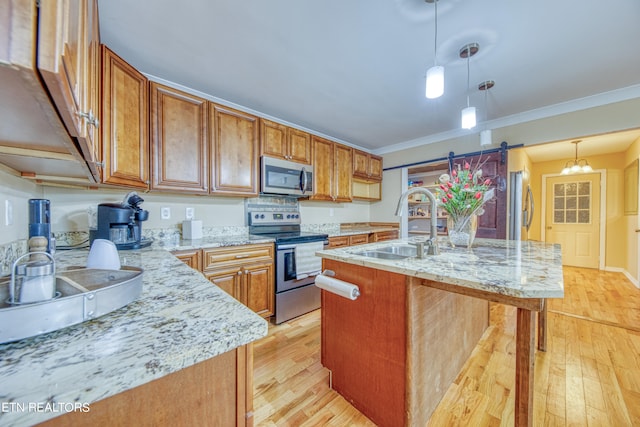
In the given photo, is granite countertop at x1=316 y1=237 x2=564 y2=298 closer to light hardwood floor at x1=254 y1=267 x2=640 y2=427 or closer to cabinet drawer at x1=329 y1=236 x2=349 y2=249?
light hardwood floor at x1=254 y1=267 x2=640 y2=427

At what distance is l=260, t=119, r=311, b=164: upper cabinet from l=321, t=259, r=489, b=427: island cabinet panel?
164cm

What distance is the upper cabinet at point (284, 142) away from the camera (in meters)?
2.62

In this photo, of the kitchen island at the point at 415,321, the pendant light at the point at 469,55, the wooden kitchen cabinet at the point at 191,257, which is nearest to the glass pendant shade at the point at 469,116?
the pendant light at the point at 469,55

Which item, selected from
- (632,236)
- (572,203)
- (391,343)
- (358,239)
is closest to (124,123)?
(391,343)

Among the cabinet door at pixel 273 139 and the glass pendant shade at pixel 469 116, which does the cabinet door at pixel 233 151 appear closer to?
the cabinet door at pixel 273 139

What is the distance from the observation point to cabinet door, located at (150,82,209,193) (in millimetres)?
1971

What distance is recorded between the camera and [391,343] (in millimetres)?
1187

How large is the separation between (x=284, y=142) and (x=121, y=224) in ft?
5.65

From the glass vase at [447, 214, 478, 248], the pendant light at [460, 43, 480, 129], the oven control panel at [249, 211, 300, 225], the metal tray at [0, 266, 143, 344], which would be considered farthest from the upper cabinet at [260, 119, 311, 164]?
the metal tray at [0, 266, 143, 344]

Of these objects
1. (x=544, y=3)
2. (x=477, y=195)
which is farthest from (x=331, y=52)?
(x=477, y=195)

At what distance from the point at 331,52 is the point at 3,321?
206 cm

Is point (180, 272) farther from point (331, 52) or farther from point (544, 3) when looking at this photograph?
point (544, 3)

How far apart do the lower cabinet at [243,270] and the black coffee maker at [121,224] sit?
0.32 meters

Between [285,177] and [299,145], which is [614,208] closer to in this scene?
[299,145]
